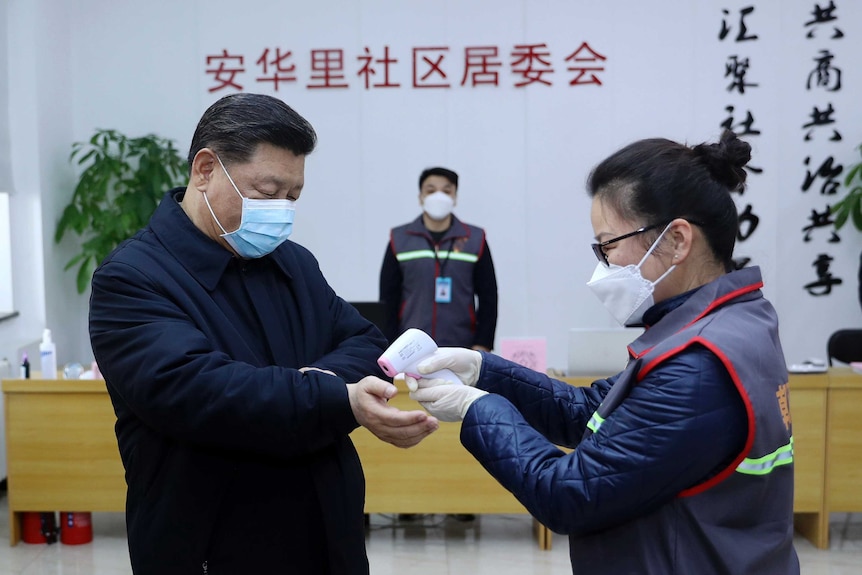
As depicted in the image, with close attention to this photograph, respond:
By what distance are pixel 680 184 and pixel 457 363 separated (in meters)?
0.56

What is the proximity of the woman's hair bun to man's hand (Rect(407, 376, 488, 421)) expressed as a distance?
1.68ft

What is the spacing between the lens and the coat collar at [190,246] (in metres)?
1.61

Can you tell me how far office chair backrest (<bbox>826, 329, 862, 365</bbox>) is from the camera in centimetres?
442

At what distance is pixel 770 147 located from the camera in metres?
5.73

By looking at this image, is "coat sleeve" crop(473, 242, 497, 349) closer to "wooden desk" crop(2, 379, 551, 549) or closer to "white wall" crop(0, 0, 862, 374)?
"wooden desk" crop(2, 379, 551, 549)

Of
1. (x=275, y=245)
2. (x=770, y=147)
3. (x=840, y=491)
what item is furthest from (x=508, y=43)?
(x=275, y=245)

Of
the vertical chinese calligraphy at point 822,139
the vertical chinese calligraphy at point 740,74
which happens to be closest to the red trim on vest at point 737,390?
the vertical chinese calligraphy at point 740,74

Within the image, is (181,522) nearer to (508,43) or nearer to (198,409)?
(198,409)

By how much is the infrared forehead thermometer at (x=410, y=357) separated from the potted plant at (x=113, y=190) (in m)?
3.89

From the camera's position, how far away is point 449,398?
1534mm

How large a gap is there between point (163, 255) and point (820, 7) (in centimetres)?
534

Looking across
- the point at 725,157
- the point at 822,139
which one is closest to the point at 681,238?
the point at 725,157

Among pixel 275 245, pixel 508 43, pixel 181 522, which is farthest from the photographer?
pixel 508 43

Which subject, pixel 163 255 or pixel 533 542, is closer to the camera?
pixel 163 255
